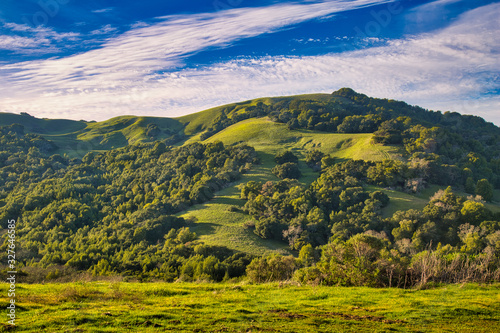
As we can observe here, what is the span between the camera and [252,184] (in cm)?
6112

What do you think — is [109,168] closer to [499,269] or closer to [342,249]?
[342,249]

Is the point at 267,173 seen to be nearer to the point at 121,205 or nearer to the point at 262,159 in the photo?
the point at 262,159

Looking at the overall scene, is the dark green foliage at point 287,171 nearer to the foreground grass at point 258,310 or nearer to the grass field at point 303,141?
the grass field at point 303,141

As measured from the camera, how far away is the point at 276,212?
51906mm

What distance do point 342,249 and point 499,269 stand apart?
31.2 feet

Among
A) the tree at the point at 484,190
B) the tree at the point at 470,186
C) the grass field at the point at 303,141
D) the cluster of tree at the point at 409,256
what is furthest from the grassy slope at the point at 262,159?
the tree at the point at 484,190

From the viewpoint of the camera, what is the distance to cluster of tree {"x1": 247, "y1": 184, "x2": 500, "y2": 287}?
1903 centimetres

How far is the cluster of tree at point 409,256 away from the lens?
19031 mm

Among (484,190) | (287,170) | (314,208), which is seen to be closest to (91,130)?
(287,170)

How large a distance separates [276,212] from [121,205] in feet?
117

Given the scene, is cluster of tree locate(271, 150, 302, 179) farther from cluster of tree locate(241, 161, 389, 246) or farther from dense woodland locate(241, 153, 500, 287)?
cluster of tree locate(241, 161, 389, 246)

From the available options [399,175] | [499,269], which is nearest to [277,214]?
[399,175]

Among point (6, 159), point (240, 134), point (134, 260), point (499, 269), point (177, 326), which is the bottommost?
point (134, 260)

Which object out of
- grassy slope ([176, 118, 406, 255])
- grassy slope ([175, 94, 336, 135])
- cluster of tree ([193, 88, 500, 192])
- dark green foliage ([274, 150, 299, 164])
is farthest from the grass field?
grassy slope ([175, 94, 336, 135])
